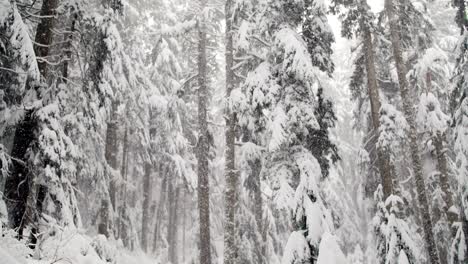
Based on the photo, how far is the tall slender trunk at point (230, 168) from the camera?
522 inches

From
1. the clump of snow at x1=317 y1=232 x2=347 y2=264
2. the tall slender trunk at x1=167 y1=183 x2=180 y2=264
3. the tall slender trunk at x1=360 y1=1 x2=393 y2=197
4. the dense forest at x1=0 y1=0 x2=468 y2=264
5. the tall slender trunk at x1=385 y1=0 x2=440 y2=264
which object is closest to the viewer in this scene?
the dense forest at x1=0 y1=0 x2=468 y2=264

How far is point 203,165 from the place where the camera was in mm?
15219

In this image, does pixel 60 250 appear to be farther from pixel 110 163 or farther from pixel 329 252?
pixel 110 163

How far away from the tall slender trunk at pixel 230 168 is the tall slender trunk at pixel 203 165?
122 cm

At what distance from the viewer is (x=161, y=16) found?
22.6m

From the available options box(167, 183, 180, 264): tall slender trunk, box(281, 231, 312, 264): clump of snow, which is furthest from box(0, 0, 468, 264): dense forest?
box(167, 183, 180, 264): tall slender trunk

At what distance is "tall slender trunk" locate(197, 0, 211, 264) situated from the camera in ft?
47.1

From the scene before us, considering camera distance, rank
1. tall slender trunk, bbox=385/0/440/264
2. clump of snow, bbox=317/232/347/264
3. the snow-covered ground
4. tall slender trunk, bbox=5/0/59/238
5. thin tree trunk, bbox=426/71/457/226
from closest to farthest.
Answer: the snow-covered ground
tall slender trunk, bbox=5/0/59/238
clump of snow, bbox=317/232/347/264
tall slender trunk, bbox=385/0/440/264
thin tree trunk, bbox=426/71/457/226

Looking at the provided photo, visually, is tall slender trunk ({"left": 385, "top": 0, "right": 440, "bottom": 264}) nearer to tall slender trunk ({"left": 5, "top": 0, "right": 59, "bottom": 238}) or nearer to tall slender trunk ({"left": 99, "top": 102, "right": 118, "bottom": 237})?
tall slender trunk ({"left": 5, "top": 0, "right": 59, "bottom": 238})

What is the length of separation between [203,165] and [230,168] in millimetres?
1665

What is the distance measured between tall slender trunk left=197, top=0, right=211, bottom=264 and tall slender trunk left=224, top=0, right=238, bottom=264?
4.01ft

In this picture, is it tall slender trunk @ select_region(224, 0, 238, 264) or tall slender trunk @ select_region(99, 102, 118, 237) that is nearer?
tall slender trunk @ select_region(224, 0, 238, 264)

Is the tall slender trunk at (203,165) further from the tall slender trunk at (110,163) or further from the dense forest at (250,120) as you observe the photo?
the tall slender trunk at (110,163)

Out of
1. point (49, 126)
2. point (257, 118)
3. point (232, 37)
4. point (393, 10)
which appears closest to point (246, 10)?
point (232, 37)
